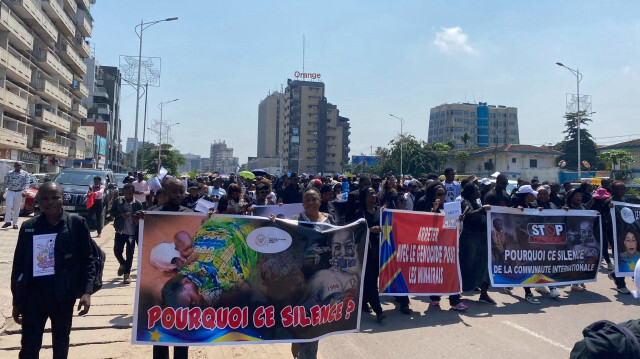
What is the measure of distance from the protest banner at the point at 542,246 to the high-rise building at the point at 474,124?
371ft

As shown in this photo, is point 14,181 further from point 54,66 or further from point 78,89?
point 78,89

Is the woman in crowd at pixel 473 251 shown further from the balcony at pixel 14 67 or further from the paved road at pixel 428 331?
the balcony at pixel 14 67

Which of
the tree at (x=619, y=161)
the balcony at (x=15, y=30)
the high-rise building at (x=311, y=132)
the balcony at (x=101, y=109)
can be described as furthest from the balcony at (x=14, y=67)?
the high-rise building at (x=311, y=132)

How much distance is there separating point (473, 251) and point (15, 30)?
38044 millimetres

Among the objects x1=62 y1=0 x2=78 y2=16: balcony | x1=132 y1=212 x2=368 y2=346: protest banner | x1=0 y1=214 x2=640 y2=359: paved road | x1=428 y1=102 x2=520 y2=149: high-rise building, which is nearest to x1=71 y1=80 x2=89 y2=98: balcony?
x1=62 y1=0 x2=78 y2=16: balcony

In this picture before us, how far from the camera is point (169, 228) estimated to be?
4039mm

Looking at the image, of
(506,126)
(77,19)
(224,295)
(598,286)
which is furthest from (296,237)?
(506,126)

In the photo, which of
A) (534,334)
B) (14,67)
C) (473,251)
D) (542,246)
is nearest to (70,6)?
(14,67)

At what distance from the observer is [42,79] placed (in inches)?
1650

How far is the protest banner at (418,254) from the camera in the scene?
254 inches

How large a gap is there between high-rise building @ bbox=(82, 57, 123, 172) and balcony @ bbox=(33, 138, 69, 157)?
30.9 m

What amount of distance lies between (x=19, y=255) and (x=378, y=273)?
4241mm

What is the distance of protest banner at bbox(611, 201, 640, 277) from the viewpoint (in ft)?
26.1

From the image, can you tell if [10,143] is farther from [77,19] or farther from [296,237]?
[296,237]
